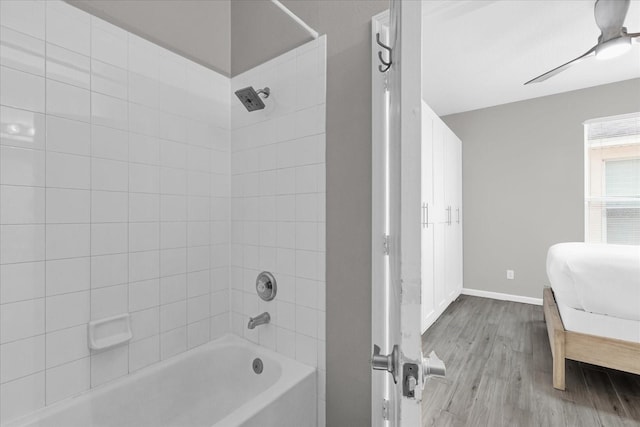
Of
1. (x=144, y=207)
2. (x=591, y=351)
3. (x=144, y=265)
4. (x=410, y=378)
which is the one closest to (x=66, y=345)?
(x=144, y=265)

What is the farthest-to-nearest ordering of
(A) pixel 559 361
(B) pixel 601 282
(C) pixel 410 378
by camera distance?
1. (A) pixel 559 361
2. (B) pixel 601 282
3. (C) pixel 410 378

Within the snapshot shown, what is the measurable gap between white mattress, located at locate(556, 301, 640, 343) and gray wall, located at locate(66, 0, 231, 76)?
274 centimetres

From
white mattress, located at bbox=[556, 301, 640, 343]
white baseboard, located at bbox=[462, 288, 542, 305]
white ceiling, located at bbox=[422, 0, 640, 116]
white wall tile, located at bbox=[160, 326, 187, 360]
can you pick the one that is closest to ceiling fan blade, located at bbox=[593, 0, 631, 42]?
white ceiling, located at bbox=[422, 0, 640, 116]

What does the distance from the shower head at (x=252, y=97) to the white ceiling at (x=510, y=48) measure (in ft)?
2.77

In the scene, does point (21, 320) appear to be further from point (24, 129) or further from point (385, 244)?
point (385, 244)

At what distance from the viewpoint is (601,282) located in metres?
1.73

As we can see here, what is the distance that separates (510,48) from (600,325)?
2.24 metres

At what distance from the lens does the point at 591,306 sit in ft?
5.82

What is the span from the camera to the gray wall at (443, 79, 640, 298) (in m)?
3.28

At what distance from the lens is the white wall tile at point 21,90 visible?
1.02 meters

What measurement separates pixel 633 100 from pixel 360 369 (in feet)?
13.1

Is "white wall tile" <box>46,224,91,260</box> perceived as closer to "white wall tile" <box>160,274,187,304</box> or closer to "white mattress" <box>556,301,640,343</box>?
"white wall tile" <box>160,274,187,304</box>

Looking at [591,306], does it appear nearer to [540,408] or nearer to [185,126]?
[540,408]

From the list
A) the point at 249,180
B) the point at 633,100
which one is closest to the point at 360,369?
the point at 249,180
